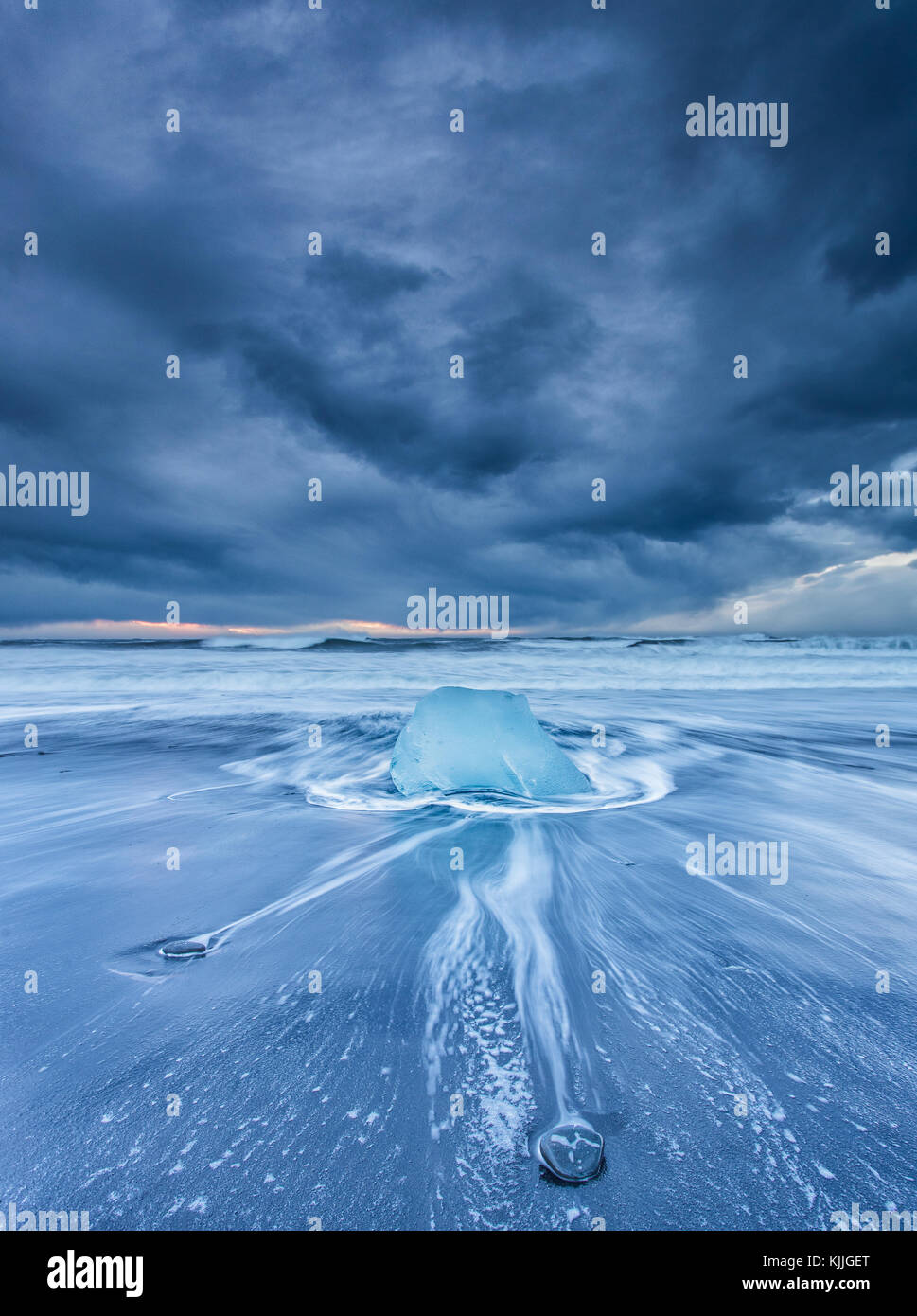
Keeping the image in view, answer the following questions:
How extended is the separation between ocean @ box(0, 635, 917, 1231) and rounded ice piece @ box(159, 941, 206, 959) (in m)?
0.03

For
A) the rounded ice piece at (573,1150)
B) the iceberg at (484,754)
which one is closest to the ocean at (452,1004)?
the rounded ice piece at (573,1150)

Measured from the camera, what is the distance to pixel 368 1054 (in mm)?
1163

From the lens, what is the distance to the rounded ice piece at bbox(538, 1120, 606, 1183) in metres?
0.88

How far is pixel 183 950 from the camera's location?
1.60 metres

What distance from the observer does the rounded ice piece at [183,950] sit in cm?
158

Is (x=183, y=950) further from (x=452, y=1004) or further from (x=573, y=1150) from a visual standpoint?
(x=573, y=1150)

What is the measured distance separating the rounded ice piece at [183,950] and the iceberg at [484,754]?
1862 mm

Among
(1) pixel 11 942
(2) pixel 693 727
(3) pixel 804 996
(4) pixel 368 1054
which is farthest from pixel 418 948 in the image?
(2) pixel 693 727

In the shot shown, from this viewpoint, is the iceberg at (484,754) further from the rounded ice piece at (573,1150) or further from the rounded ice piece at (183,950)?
the rounded ice piece at (573,1150)

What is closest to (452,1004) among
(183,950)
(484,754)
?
(183,950)

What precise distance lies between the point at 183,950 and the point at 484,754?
81.9 inches

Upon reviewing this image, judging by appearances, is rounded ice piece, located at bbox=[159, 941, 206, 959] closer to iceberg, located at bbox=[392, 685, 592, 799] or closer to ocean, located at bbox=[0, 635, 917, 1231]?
ocean, located at bbox=[0, 635, 917, 1231]

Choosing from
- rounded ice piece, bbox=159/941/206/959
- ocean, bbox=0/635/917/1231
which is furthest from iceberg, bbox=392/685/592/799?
rounded ice piece, bbox=159/941/206/959
